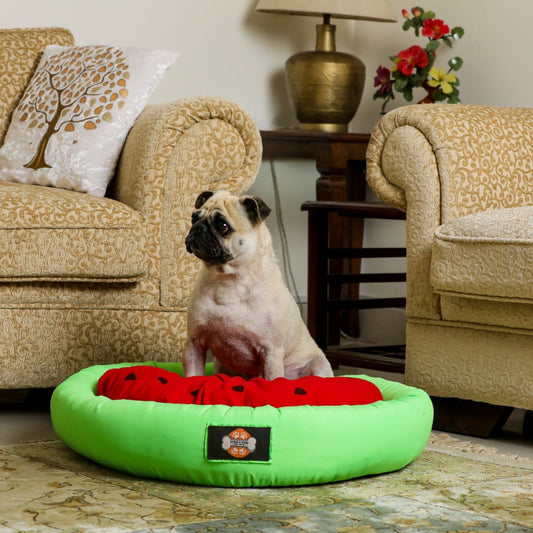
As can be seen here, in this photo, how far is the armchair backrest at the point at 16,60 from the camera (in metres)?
2.86

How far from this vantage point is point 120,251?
2.34m

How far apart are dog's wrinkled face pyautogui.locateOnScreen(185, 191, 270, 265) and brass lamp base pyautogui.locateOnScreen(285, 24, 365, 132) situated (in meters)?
1.72

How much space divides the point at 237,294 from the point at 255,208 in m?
0.18

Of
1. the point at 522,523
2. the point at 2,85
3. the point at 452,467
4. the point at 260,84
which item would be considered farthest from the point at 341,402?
the point at 260,84

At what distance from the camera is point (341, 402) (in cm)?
183

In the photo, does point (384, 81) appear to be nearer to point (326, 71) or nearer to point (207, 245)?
point (326, 71)

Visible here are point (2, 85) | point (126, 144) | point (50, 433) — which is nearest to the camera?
point (50, 433)

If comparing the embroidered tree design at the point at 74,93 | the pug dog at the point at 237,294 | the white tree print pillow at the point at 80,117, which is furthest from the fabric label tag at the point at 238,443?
the embroidered tree design at the point at 74,93

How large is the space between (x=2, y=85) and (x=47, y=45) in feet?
0.69

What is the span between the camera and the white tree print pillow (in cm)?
258

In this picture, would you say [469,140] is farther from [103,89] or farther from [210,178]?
[103,89]

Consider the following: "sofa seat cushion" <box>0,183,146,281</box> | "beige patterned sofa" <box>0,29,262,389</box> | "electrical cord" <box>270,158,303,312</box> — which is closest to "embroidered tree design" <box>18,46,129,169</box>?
"beige patterned sofa" <box>0,29,262,389</box>

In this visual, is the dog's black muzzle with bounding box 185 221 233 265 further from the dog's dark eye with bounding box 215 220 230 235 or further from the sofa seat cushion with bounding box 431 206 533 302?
the sofa seat cushion with bounding box 431 206 533 302

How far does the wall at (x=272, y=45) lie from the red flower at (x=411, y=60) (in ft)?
0.77
